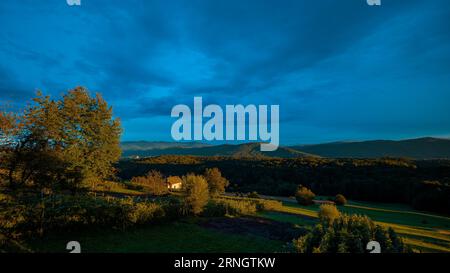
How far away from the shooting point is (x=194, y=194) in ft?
48.7

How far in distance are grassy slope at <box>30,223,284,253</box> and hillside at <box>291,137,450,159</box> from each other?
49.7 meters

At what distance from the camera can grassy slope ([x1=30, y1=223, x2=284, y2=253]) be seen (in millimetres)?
8133

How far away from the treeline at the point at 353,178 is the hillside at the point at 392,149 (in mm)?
4714

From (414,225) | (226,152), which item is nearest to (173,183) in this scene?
(414,225)

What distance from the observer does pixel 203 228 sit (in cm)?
1218

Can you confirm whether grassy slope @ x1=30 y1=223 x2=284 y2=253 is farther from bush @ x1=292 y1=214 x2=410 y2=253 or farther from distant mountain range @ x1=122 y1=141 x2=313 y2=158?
distant mountain range @ x1=122 y1=141 x2=313 y2=158

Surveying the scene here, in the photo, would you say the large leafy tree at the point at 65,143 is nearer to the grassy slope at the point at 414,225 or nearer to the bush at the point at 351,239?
the grassy slope at the point at 414,225

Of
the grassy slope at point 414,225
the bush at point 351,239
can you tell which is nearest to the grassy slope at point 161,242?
the bush at point 351,239

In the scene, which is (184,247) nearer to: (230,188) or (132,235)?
(132,235)

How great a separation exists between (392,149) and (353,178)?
37.8m

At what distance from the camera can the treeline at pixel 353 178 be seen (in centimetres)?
3264

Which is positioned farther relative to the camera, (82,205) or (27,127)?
(27,127)

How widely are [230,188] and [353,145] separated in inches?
2762
